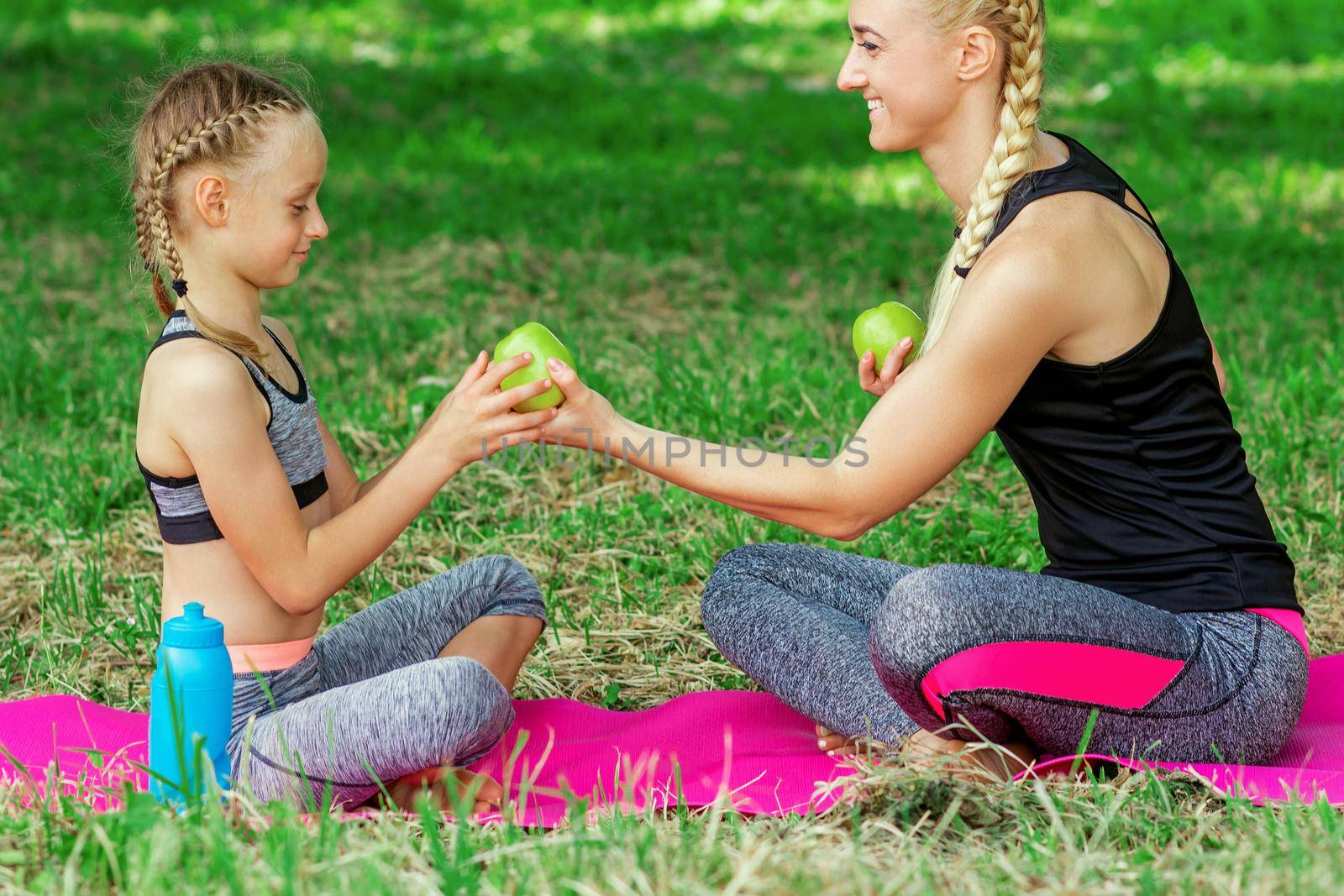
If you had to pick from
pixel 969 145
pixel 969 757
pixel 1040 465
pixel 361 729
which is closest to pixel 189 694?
pixel 361 729

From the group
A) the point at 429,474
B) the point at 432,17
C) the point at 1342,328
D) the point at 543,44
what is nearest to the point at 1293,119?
the point at 1342,328

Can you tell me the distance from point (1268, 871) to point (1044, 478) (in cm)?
102

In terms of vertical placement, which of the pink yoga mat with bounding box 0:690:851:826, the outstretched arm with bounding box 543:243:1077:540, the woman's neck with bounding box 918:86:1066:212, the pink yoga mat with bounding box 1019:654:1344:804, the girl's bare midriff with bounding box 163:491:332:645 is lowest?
the pink yoga mat with bounding box 1019:654:1344:804

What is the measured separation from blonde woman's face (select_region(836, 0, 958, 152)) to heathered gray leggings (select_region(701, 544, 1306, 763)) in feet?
2.97

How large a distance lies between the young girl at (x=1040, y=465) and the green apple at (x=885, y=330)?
6.8 inches

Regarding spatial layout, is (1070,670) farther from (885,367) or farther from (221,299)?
(221,299)

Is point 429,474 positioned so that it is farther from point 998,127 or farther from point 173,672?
point 998,127

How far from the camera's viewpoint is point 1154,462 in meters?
2.76

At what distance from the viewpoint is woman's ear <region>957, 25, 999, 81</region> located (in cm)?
274

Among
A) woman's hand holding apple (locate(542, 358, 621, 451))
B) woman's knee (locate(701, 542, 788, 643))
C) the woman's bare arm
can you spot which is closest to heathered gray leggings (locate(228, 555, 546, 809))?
the woman's bare arm

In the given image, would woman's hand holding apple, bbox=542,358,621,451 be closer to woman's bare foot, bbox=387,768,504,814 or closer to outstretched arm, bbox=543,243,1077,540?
outstretched arm, bbox=543,243,1077,540

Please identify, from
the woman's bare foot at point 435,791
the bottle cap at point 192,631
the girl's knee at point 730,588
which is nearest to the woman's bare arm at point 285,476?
the bottle cap at point 192,631

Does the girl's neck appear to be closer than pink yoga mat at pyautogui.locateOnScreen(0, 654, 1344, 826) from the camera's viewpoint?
No

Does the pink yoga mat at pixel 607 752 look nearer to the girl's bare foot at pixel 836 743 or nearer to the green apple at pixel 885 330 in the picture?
the girl's bare foot at pixel 836 743
